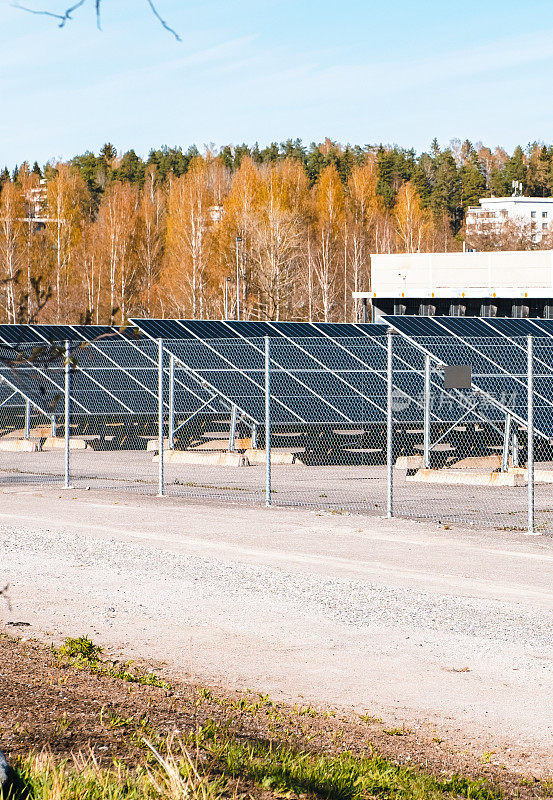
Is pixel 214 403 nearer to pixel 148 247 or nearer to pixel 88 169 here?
pixel 148 247

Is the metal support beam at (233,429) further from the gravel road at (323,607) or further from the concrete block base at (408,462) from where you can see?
the gravel road at (323,607)

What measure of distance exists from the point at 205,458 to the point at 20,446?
5.40 m

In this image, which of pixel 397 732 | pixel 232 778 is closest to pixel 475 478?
pixel 397 732

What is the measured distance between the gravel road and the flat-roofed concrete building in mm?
25591

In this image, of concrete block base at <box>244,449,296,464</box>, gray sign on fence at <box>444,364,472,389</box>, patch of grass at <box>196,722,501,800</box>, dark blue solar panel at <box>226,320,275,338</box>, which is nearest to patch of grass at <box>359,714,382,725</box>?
patch of grass at <box>196,722,501,800</box>

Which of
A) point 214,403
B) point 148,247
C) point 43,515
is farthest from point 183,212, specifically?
point 43,515

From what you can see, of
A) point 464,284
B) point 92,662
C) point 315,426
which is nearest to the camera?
point 92,662

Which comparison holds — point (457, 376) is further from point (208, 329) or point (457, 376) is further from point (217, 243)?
point (217, 243)

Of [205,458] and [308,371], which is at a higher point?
[308,371]

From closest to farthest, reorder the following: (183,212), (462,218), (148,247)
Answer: (183,212) → (148,247) → (462,218)

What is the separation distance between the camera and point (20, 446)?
25.4m

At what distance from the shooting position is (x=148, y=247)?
82625 mm

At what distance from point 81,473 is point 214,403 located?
3586 millimetres

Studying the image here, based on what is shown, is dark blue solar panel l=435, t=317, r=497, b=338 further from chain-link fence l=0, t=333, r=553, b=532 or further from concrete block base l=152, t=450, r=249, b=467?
concrete block base l=152, t=450, r=249, b=467
